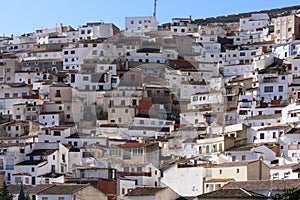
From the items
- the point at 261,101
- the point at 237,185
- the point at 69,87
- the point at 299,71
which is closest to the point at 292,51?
the point at 299,71

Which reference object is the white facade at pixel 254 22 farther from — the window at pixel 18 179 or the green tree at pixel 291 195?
the green tree at pixel 291 195

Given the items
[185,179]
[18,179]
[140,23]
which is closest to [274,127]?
[185,179]

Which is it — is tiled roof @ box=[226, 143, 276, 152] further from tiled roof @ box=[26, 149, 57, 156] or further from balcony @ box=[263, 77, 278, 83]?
balcony @ box=[263, 77, 278, 83]

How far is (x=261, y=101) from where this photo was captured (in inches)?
1772

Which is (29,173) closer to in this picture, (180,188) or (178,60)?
(180,188)

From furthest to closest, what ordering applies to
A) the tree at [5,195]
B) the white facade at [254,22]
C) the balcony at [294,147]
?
1. the white facade at [254,22]
2. the balcony at [294,147]
3. the tree at [5,195]

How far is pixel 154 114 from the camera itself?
4456 centimetres

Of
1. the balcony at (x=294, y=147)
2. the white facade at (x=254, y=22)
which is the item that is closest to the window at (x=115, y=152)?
the balcony at (x=294, y=147)

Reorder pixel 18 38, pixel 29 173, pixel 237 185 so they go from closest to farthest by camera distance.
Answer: pixel 237 185 < pixel 29 173 < pixel 18 38

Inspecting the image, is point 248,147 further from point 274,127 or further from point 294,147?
point 274,127

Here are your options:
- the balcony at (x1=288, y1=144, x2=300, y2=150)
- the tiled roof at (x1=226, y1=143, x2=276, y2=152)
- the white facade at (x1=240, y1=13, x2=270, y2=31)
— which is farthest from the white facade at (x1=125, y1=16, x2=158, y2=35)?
the balcony at (x1=288, y1=144, x2=300, y2=150)

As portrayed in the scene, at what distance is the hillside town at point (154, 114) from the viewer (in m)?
33.2

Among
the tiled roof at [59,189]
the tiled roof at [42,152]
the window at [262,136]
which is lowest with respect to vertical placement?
the tiled roof at [59,189]

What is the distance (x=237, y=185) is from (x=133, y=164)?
6.96m
